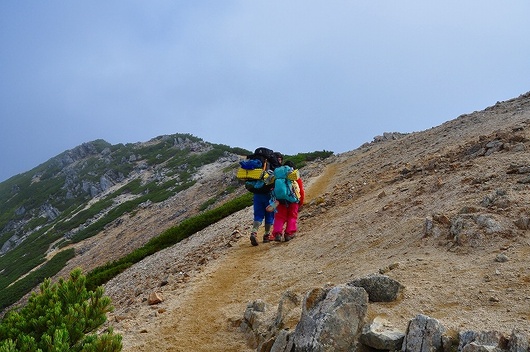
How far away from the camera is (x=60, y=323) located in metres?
6.31

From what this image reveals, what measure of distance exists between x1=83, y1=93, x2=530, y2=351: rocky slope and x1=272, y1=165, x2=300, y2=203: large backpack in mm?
1202

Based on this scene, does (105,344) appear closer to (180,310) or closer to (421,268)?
(180,310)

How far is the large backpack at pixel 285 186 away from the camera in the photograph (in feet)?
37.5

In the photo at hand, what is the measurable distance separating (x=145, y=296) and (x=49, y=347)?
489 cm

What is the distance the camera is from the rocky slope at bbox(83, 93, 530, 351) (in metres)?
5.73

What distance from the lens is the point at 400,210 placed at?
1040 centimetres

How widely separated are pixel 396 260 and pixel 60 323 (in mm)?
5550

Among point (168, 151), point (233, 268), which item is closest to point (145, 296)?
point (233, 268)

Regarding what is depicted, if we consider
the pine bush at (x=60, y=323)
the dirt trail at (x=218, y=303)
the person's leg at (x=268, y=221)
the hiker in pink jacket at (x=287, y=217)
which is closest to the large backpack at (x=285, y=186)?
the hiker in pink jacket at (x=287, y=217)

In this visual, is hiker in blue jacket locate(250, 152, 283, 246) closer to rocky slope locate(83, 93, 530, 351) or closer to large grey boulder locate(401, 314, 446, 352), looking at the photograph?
rocky slope locate(83, 93, 530, 351)

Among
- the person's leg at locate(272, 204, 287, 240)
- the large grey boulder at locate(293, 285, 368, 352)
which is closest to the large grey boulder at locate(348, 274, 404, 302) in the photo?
the large grey boulder at locate(293, 285, 368, 352)

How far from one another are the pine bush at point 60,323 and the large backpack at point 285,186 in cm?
561

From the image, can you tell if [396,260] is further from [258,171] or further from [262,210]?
[262,210]

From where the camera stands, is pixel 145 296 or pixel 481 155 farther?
pixel 481 155
